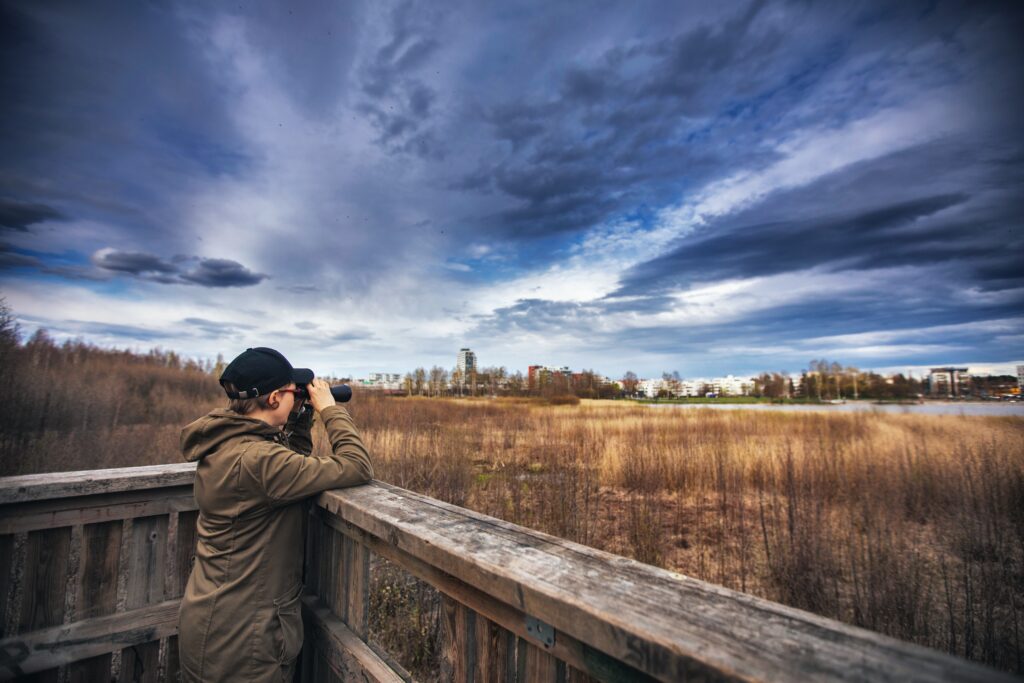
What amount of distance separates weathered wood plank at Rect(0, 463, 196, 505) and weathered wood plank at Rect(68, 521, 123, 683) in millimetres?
168

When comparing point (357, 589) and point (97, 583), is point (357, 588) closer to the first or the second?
point (357, 589)

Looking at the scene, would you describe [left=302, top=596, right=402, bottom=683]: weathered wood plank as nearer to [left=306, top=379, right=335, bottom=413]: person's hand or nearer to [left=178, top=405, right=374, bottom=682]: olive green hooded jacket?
[left=178, top=405, right=374, bottom=682]: olive green hooded jacket

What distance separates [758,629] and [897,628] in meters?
4.82

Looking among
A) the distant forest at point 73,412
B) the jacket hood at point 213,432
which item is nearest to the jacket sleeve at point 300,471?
the jacket hood at point 213,432

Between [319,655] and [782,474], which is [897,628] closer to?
[782,474]

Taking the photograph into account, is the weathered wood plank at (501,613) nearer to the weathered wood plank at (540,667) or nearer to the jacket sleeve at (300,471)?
the weathered wood plank at (540,667)

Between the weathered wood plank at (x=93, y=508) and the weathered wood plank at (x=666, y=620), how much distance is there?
1.46m

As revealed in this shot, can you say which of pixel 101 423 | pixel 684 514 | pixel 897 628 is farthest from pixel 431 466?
pixel 101 423

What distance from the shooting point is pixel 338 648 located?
1.54 meters

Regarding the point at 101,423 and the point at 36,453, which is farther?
the point at 101,423

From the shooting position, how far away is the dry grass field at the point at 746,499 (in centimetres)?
408

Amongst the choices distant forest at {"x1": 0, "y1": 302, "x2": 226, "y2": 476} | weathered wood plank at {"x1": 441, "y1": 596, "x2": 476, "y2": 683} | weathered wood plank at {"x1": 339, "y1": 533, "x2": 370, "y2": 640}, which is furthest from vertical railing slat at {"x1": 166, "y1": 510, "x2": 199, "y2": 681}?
distant forest at {"x1": 0, "y1": 302, "x2": 226, "y2": 476}

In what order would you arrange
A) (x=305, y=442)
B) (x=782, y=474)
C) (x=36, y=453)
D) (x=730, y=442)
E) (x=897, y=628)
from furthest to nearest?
1. (x=730, y=442)
2. (x=782, y=474)
3. (x=36, y=453)
4. (x=897, y=628)
5. (x=305, y=442)

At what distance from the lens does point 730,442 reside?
34.4 feet
